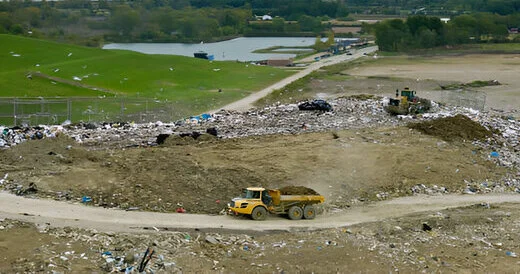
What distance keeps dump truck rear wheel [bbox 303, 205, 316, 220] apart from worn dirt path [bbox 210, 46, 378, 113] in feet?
77.8

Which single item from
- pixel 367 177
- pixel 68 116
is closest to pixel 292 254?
pixel 367 177

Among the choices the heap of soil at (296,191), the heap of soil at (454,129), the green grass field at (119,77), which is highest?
the heap of soil at (454,129)

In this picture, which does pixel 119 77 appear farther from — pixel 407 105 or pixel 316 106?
pixel 407 105

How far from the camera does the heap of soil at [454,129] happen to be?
34.4 m

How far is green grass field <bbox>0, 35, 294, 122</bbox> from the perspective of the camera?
162 ft

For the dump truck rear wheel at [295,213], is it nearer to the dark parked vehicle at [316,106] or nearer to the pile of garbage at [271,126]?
the pile of garbage at [271,126]

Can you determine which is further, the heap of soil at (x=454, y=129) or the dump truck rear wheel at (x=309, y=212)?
the heap of soil at (x=454, y=129)

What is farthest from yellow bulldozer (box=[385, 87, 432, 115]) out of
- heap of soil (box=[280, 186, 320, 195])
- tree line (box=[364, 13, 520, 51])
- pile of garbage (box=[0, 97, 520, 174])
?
tree line (box=[364, 13, 520, 51])

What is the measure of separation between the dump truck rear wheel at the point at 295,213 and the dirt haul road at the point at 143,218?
0.22 metres

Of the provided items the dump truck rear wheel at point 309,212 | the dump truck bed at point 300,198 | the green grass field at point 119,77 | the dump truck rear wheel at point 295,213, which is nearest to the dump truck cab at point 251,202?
the dump truck bed at point 300,198

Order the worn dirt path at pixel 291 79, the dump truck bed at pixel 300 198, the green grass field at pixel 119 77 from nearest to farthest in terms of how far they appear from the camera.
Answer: the dump truck bed at pixel 300 198, the green grass field at pixel 119 77, the worn dirt path at pixel 291 79

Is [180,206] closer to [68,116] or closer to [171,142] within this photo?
[171,142]

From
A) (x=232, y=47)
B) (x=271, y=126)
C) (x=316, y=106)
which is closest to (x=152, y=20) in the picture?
(x=232, y=47)

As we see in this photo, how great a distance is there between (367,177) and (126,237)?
459 inches
